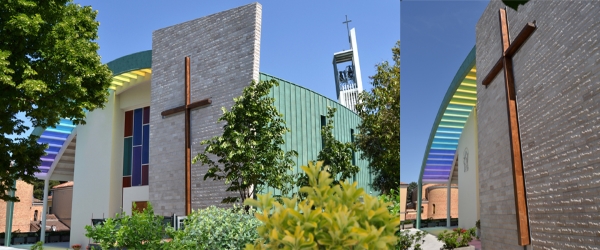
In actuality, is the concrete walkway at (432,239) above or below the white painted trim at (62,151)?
below

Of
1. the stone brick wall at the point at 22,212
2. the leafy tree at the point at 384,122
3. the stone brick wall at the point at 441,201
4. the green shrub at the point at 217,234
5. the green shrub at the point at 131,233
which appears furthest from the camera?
the stone brick wall at the point at 22,212

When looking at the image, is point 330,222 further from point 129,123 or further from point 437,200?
point 129,123

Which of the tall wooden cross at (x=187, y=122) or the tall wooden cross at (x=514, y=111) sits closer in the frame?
the tall wooden cross at (x=514, y=111)

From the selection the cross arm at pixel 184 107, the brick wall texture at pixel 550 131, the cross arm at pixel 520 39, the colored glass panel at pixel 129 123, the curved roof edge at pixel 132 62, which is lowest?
the brick wall texture at pixel 550 131

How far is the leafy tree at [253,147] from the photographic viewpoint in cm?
905

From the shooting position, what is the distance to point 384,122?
14.7 ft

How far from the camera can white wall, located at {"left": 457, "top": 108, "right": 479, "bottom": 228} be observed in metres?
2.72

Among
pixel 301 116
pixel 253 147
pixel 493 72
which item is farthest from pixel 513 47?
pixel 301 116

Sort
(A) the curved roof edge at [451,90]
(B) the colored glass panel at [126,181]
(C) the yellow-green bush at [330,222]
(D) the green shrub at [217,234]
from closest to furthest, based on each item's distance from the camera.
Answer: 1. (C) the yellow-green bush at [330,222]
2. (A) the curved roof edge at [451,90]
3. (D) the green shrub at [217,234]
4. (B) the colored glass panel at [126,181]

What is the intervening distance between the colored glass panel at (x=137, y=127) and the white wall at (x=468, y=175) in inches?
490

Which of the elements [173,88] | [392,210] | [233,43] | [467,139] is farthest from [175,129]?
[467,139]

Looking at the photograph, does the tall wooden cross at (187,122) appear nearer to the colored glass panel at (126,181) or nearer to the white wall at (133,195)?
the white wall at (133,195)

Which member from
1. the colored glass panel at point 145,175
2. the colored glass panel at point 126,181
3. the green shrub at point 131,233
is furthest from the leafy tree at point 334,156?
the colored glass panel at point 126,181

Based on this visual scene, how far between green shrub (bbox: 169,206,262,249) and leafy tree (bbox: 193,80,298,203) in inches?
118
